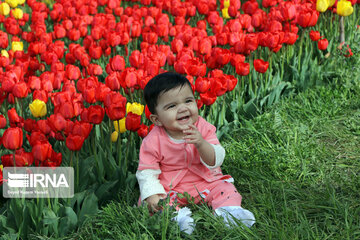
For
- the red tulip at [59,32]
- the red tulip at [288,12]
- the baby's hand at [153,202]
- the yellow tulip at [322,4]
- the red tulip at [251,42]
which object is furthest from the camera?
the red tulip at [59,32]

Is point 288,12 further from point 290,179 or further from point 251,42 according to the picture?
point 290,179

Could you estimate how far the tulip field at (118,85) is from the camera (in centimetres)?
270

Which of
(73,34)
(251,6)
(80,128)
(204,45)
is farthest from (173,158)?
(251,6)

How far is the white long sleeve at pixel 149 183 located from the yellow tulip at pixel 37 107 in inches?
31.6

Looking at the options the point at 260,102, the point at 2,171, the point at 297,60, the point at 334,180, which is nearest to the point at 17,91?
the point at 2,171

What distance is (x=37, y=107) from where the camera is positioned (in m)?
3.12

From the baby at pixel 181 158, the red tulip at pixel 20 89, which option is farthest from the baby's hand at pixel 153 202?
the red tulip at pixel 20 89

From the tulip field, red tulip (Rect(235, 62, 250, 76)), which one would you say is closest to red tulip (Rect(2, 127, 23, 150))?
the tulip field

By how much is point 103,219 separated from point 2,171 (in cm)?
61

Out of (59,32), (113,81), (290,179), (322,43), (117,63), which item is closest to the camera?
(290,179)

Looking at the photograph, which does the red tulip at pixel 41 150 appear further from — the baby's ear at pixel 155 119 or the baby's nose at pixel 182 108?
the baby's nose at pixel 182 108

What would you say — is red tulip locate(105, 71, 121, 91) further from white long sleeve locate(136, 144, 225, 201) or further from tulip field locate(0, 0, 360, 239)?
white long sleeve locate(136, 144, 225, 201)

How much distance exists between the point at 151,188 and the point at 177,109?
46 cm

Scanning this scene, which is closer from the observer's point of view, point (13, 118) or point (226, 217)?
point (226, 217)
